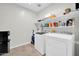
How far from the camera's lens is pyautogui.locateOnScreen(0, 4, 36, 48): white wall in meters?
1.51

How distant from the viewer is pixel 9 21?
5.03ft

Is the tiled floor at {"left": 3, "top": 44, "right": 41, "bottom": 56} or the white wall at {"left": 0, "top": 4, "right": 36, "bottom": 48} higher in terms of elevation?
the white wall at {"left": 0, "top": 4, "right": 36, "bottom": 48}

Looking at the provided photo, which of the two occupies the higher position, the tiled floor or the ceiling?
the ceiling

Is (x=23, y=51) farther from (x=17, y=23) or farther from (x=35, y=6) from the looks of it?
(x=35, y=6)

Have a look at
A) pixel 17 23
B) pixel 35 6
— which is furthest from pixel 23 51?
pixel 35 6

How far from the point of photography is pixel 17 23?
5.20ft

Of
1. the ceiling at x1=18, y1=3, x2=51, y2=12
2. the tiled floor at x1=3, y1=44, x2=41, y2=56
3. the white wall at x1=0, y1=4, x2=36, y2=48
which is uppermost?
the ceiling at x1=18, y1=3, x2=51, y2=12

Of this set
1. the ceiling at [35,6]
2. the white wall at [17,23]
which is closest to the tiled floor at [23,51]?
the white wall at [17,23]

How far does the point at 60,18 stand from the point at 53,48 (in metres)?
0.62

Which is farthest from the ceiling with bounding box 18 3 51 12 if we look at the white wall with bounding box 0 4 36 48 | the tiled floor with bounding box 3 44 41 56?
the tiled floor with bounding box 3 44 41 56

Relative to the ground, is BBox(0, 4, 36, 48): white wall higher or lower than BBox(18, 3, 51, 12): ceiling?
lower

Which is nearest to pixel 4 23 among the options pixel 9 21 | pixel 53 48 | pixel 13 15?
pixel 9 21

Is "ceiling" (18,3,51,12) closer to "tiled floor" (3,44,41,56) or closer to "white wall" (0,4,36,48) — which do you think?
"white wall" (0,4,36,48)

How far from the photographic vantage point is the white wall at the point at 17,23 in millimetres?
1506
